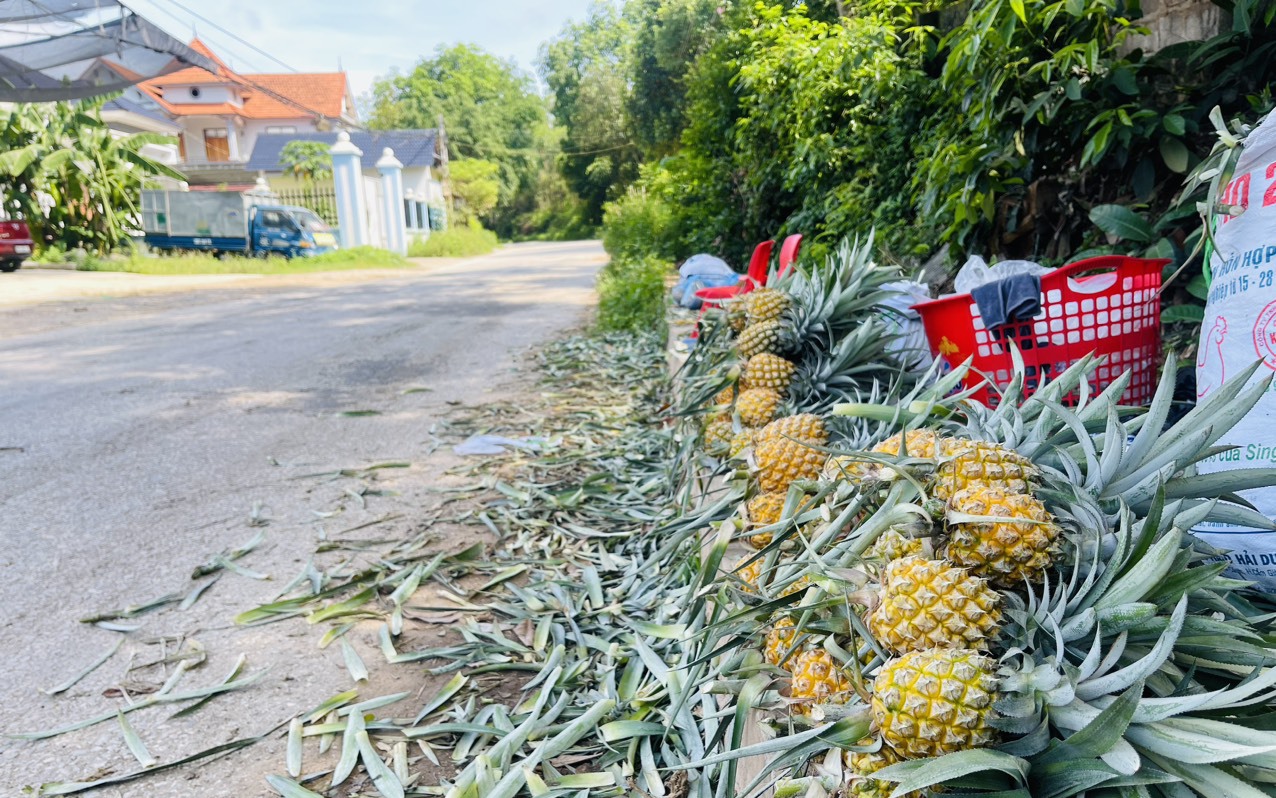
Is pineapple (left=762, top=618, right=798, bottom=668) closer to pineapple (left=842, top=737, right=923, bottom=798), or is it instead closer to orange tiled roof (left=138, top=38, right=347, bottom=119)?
pineapple (left=842, top=737, right=923, bottom=798)

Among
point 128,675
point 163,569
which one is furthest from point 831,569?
point 163,569

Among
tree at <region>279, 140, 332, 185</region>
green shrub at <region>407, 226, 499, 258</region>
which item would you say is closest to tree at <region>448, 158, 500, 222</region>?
green shrub at <region>407, 226, 499, 258</region>

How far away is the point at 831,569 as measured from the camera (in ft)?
4.41

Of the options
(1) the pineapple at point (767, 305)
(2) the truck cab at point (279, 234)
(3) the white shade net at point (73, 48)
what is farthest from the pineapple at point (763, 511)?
(2) the truck cab at point (279, 234)

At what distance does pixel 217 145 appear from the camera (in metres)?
48.9

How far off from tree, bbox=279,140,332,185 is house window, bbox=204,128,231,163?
19885mm

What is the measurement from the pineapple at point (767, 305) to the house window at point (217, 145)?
175ft

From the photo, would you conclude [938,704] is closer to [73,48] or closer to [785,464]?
[785,464]

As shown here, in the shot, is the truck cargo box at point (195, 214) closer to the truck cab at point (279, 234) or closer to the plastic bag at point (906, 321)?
the truck cab at point (279, 234)

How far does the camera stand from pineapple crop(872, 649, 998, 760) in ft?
3.45

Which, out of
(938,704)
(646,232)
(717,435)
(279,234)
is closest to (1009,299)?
(717,435)

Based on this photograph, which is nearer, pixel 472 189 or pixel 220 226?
pixel 220 226

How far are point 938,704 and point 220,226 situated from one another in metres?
26.8

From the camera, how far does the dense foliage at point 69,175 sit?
2094 centimetres
